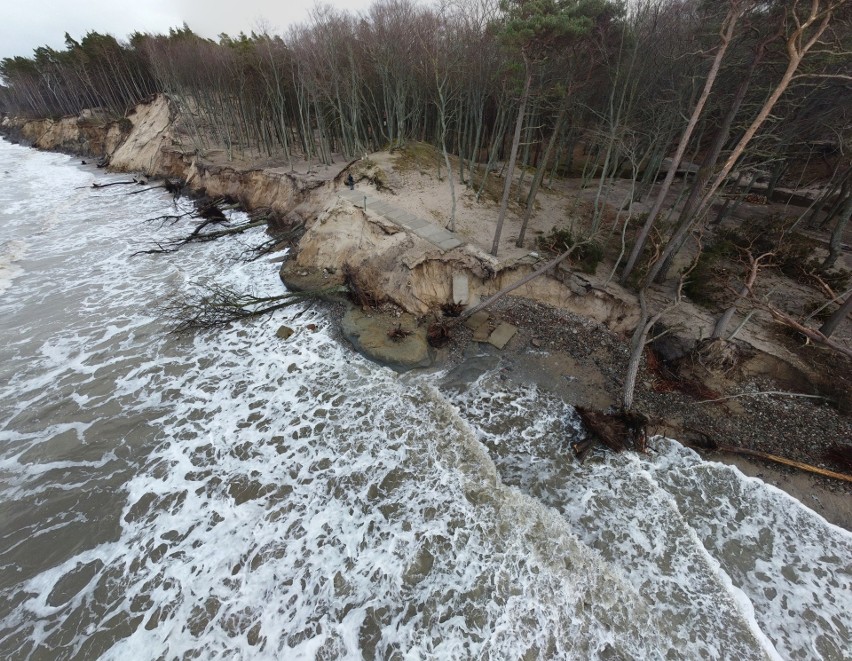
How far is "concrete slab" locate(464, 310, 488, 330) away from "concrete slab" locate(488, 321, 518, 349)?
0.61 m

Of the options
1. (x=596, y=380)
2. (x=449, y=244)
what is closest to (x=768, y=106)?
(x=596, y=380)

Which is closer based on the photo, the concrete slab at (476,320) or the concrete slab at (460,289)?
the concrete slab at (476,320)

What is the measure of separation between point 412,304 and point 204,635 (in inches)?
388

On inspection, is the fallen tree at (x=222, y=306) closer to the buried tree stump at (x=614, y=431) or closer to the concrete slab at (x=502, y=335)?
the concrete slab at (x=502, y=335)

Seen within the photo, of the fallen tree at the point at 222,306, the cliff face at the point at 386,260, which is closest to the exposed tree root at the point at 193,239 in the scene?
the cliff face at the point at 386,260

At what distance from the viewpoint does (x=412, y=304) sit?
1250 centimetres

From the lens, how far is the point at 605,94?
16219mm

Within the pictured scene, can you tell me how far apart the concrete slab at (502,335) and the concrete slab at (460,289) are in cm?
171

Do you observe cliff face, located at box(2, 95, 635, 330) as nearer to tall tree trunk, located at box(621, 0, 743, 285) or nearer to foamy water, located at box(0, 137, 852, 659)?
tall tree trunk, located at box(621, 0, 743, 285)

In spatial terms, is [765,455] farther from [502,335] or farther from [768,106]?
[768,106]

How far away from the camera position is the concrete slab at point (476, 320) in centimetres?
1196

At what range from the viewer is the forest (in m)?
8.86

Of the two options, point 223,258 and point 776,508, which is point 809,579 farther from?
point 223,258

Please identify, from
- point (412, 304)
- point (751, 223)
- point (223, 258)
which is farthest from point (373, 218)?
point (751, 223)
